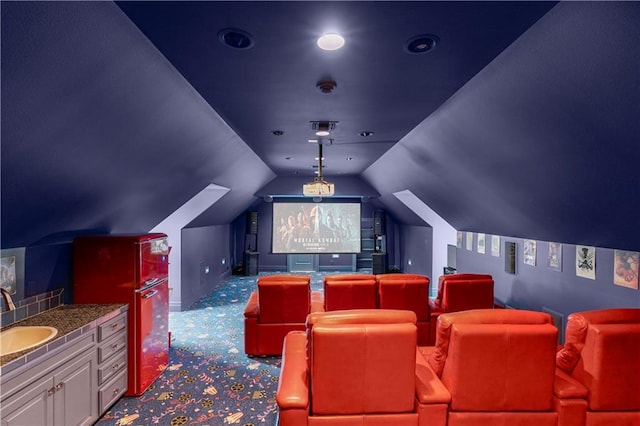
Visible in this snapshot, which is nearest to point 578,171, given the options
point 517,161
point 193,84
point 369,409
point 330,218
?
point 517,161

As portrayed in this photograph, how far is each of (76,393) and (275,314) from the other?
225cm

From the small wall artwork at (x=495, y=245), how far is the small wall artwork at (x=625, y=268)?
2188 millimetres

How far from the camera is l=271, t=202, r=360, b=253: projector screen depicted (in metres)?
7.45

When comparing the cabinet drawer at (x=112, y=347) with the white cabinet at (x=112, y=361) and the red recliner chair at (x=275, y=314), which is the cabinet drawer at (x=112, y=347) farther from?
the red recliner chair at (x=275, y=314)

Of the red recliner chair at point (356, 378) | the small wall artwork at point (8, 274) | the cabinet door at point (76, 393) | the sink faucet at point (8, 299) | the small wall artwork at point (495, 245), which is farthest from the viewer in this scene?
the small wall artwork at point (495, 245)

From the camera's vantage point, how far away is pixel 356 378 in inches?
86.0

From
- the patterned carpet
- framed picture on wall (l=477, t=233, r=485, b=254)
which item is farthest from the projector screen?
framed picture on wall (l=477, t=233, r=485, b=254)

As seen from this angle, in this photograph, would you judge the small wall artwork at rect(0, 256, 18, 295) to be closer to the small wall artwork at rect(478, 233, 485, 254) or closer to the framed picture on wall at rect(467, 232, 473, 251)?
the small wall artwork at rect(478, 233, 485, 254)

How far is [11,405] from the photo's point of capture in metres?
2.04

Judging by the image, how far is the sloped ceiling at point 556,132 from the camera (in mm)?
1658

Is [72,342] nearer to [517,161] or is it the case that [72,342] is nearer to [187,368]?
[187,368]

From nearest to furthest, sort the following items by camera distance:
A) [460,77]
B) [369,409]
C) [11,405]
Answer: [11,405]
[369,409]
[460,77]

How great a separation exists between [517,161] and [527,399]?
80.1 inches

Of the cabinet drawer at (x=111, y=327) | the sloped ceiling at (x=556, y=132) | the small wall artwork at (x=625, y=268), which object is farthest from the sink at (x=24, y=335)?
the small wall artwork at (x=625, y=268)
